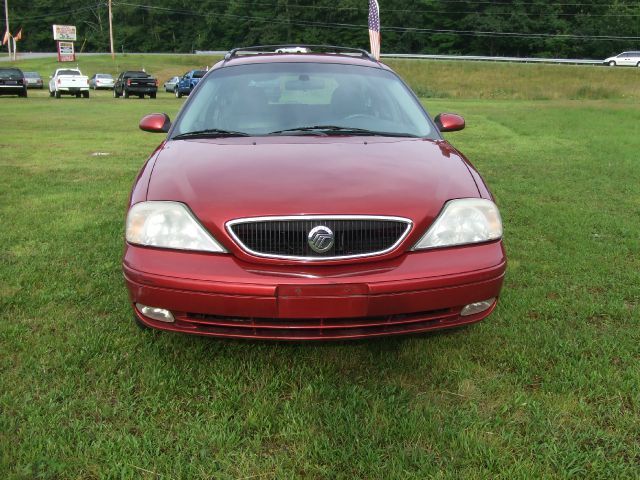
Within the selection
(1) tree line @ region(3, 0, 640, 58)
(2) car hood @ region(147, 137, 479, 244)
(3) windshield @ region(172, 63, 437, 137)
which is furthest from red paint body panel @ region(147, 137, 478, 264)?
(1) tree line @ region(3, 0, 640, 58)

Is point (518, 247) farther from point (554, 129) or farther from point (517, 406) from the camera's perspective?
point (554, 129)

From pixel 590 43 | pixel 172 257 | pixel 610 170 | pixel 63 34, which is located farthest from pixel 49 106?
pixel 590 43

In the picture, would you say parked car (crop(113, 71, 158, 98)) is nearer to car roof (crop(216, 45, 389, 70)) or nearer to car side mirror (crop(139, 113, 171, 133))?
car roof (crop(216, 45, 389, 70))

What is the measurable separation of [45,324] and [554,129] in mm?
13371

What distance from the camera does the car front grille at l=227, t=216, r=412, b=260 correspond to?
2365 mm

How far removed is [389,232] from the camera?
2.42m

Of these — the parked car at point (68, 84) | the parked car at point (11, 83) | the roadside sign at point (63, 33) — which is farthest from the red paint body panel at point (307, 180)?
the roadside sign at point (63, 33)

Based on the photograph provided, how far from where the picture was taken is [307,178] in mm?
2568

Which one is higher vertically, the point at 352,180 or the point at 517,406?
the point at 352,180

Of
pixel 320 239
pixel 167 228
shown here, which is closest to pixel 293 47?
pixel 167 228

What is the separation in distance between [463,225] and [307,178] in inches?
28.7

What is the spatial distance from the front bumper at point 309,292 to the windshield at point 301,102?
1.18 m

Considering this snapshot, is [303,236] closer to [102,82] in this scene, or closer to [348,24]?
[102,82]

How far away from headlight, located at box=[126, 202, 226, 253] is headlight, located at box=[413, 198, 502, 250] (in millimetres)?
904
